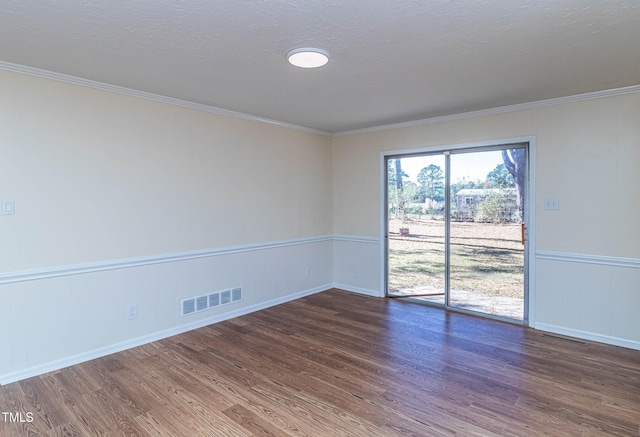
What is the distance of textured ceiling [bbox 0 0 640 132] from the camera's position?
6.19 feet

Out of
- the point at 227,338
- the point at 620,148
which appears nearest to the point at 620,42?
the point at 620,148

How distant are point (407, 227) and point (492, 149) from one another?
1.42 metres

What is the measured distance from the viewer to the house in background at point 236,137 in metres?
2.14

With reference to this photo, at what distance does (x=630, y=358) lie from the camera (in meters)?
3.06

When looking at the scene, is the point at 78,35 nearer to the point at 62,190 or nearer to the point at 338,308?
the point at 62,190

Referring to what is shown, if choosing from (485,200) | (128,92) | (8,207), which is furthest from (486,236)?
(8,207)

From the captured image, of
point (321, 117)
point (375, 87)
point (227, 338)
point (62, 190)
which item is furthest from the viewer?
point (321, 117)

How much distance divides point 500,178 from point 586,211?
2.82ft

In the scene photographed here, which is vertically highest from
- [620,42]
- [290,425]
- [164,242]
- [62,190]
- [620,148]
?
[620,42]

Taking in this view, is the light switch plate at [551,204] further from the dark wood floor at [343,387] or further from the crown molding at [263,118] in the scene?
the dark wood floor at [343,387]

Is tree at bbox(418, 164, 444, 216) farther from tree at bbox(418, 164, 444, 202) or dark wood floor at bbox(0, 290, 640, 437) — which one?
dark wood floor at bbox(0, 290, 640, 437)

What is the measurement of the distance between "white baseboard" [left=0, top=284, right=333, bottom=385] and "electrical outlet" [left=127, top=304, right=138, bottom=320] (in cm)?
21

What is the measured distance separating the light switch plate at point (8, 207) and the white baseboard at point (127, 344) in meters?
1.21

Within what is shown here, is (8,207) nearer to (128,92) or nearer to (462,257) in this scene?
(128,92)
